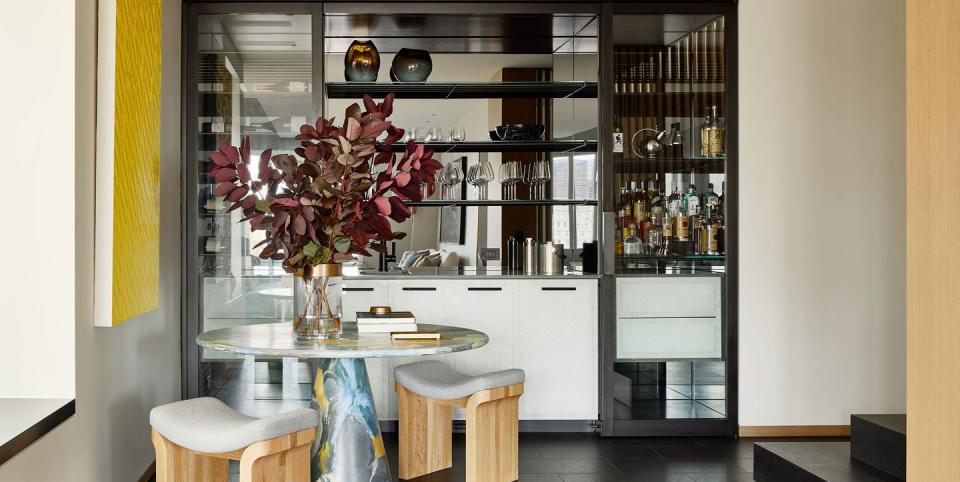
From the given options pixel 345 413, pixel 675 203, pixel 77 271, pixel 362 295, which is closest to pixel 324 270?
pixel 345 413

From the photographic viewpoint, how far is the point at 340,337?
3.19 meters

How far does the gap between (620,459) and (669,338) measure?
86 cm

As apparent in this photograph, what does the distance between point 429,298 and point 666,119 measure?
168 centimetres

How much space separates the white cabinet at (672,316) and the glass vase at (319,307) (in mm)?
2055

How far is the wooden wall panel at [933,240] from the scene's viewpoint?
2.32 m

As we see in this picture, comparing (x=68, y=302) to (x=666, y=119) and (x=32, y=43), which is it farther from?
(x=666, y=119)

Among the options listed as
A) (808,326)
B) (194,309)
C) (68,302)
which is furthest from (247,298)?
(808,326)

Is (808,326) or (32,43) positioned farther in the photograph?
(808,326)

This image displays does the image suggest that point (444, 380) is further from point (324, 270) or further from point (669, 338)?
point (669, 338)

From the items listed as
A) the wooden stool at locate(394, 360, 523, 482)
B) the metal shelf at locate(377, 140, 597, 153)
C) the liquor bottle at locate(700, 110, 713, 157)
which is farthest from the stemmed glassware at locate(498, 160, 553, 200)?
the wooden stool at locate(394, 360, 523, 482)

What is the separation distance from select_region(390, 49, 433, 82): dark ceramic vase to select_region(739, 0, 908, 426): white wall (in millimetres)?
1802

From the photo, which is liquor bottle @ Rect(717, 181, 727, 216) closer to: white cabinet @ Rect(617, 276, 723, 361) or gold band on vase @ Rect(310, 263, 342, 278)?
Result: white cabinet @ Rect(617, 276, 723, 361)

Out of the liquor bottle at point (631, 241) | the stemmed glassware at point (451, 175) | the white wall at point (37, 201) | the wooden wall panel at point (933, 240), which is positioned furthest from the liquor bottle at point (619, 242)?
the white wall at point (37, 201)

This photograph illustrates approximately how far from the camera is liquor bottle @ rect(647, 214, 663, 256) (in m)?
4.83
